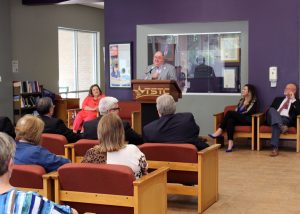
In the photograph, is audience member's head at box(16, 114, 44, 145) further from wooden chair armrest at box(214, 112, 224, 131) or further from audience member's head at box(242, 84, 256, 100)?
audience member's head at box(242, 84, 256, 100)

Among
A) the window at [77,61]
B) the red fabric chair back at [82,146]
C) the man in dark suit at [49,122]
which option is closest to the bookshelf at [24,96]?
the window at [77,61]

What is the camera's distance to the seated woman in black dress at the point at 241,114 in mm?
8602

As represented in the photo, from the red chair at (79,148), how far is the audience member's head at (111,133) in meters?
1.02

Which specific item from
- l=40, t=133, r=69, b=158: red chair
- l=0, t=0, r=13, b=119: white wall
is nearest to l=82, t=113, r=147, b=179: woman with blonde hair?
l=40, t=133, r=69, b=158: red chair

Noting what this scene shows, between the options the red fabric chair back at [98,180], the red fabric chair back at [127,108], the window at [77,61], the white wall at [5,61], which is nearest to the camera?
the red fabric chair back at [98,180]

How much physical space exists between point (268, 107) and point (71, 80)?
7458 millimetres

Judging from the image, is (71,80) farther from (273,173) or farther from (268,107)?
(273,173)

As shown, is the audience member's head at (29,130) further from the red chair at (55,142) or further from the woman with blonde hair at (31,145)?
the red chair at (55,142)

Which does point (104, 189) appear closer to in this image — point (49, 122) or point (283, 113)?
point (49, 122)

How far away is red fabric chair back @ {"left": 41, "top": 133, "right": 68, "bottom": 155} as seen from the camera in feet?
17.4

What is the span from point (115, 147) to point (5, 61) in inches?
327

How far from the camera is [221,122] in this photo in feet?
28.8

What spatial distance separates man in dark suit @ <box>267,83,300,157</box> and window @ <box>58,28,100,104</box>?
7.43m

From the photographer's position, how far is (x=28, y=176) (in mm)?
3756
